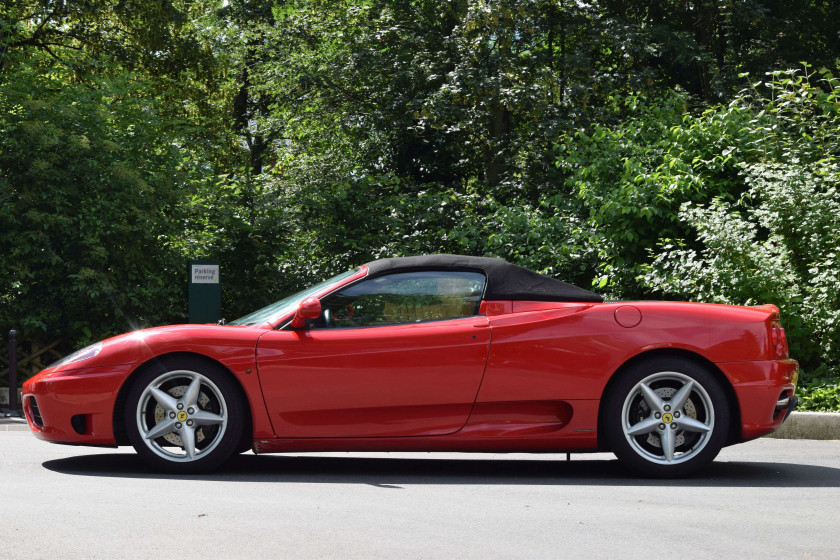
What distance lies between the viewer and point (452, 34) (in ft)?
63.4

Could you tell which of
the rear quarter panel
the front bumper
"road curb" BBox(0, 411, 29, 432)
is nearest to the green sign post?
"road curb" BBox(0, 411, 29, 432)

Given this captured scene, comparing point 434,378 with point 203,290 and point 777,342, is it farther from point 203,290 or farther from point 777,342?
point 203,290

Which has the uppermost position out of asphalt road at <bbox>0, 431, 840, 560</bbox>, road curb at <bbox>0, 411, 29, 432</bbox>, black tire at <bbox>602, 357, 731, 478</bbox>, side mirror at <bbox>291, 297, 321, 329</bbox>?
side mirror at <bbox>291, 297, 321, 329</bbox>

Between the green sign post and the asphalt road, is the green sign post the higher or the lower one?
the higher one

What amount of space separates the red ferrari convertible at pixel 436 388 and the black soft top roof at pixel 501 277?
6.9 inches

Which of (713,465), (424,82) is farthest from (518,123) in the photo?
(713,465)

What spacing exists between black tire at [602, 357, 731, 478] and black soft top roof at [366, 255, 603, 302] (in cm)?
63

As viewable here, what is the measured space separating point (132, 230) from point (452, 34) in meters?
8.36

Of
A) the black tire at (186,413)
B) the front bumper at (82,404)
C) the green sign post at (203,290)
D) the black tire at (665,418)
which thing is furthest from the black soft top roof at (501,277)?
the green sign post at (203,290)

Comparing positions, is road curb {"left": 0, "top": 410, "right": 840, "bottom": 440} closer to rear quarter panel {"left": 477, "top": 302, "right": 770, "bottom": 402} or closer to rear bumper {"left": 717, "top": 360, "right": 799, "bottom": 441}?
rear bumper {"left": 717, "top": 360, "right": 799, "bottom": 441}

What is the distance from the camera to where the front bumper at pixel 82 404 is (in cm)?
630

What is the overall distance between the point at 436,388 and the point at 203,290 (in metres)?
7.45

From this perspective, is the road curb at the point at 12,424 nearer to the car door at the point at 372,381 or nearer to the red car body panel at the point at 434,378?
the red car body panel at the point at 434,378

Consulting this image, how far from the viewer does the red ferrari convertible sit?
6.28 meters
